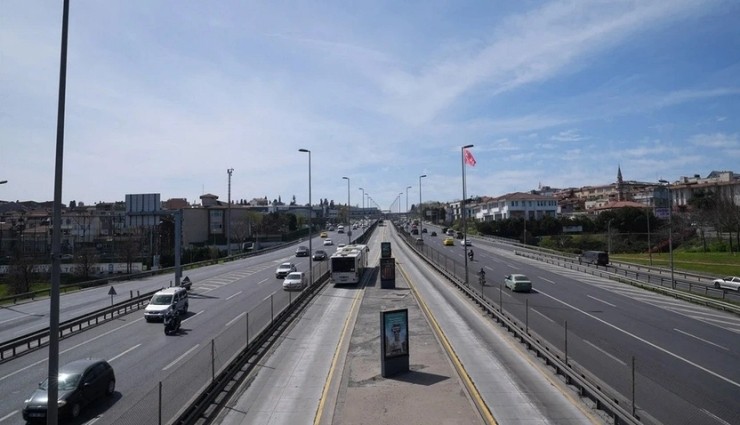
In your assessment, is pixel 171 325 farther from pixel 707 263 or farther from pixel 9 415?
pixel 707 263

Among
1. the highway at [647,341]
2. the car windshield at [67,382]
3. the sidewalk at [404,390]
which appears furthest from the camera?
the highway at [647,341]

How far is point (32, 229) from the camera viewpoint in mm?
91500

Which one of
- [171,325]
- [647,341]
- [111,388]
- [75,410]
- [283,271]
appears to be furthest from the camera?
[283,271]

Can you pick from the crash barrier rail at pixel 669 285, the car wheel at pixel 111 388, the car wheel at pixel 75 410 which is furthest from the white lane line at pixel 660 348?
the car wheel at pixel 75 410

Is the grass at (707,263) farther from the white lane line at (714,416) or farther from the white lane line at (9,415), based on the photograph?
the white lane line at (9,415)

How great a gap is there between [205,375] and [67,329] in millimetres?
14535

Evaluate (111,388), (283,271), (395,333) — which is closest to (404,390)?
(395,333)

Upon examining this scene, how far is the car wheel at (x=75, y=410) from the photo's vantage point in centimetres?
1382

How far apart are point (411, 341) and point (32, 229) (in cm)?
9183

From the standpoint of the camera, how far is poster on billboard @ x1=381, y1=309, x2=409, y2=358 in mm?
17578

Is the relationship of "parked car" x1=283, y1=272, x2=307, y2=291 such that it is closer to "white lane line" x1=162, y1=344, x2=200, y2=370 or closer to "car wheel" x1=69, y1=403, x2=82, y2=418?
"white lane line" x1=162, y1=344, x2=200, y2=370

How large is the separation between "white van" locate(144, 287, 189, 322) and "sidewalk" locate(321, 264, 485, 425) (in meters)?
11.6

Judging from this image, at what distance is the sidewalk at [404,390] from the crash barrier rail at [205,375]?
350cm

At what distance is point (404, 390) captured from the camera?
51.9 ft
